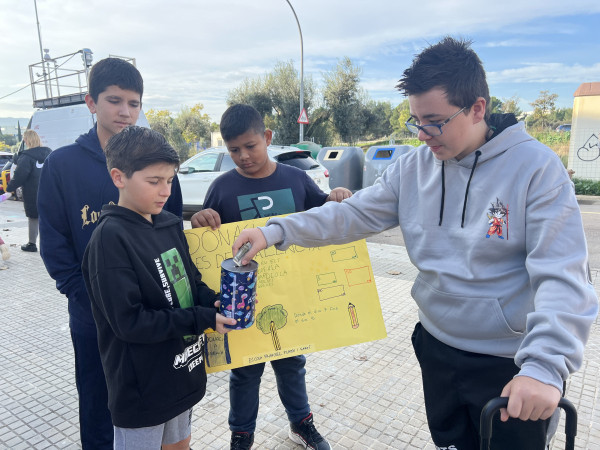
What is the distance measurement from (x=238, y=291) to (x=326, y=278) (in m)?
0.92

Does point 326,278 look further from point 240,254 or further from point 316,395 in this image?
point 316,395

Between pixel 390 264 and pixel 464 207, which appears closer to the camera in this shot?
pixel 464 207

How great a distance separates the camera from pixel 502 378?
5.09 ft

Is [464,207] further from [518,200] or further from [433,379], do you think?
[433,379]

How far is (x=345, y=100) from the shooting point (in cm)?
2992

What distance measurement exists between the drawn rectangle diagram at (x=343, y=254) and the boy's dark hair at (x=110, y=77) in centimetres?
141

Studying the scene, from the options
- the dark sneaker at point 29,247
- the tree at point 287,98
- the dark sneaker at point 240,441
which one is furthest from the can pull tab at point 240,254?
the tree at point 287,98

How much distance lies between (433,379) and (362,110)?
99.3 ft

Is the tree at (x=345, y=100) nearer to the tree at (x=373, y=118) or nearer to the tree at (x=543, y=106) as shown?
the tree at (x=373, y=118)

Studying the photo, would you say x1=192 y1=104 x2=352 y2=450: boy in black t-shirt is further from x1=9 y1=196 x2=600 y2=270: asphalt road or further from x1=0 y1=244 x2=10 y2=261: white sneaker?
x1=0 y1=244 x2=10 y2=261: white sneaker

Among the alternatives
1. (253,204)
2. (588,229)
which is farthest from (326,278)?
(588,229)

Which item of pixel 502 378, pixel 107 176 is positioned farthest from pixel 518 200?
pixel 107 176

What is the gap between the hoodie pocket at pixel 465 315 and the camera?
4.88 ft

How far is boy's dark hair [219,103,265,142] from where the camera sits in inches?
94.8
